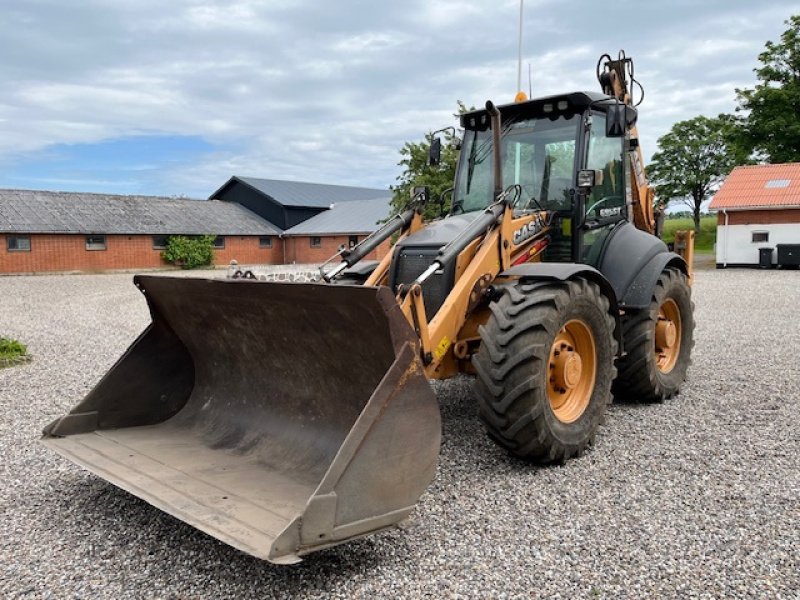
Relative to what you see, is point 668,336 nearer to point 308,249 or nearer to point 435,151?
point 435,151

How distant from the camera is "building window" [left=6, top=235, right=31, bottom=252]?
2991 cm

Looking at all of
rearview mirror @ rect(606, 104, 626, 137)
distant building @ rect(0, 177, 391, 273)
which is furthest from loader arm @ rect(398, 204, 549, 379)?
distant building @ rect(0, 177, 391, 273)

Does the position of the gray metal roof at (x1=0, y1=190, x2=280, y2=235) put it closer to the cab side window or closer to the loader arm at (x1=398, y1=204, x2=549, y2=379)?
the cab side window

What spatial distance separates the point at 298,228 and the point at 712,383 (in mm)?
35402

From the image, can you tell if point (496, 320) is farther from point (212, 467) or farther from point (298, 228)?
point (298, 228)

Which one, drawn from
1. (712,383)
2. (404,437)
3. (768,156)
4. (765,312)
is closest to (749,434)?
(712,383)

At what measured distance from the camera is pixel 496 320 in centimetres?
441

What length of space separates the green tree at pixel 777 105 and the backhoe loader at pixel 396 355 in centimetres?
3229

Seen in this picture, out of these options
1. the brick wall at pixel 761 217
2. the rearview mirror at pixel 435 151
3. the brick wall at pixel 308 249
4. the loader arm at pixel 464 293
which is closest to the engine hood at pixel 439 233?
the loader arm at pixel 464 293

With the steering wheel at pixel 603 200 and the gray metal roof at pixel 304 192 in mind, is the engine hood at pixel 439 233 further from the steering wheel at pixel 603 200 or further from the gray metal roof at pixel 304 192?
the gray metal roof at pixel 304 192

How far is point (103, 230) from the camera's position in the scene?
106ft

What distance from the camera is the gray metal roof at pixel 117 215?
31155 mm

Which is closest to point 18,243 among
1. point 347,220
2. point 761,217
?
point 347,220

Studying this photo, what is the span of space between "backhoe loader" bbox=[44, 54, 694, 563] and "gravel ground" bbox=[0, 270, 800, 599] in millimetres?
273
